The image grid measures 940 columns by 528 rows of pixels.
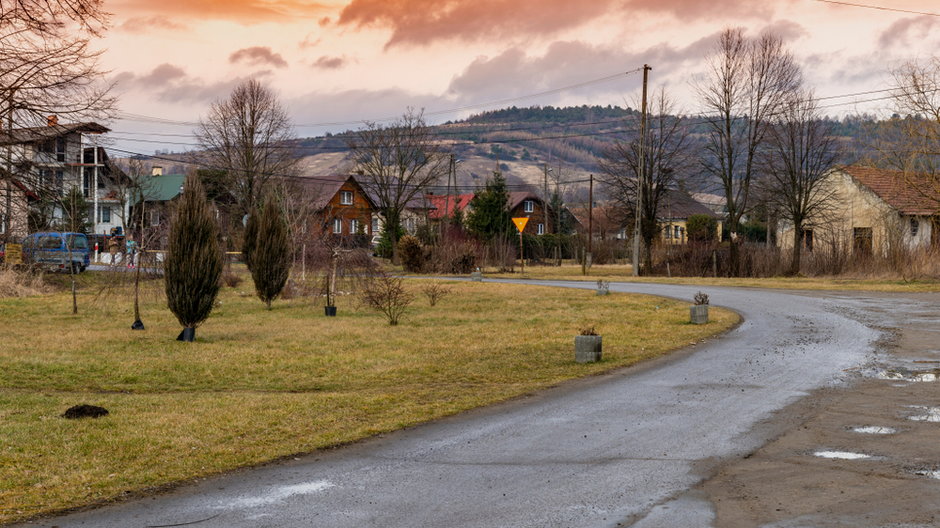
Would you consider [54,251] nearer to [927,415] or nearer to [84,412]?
[84,412]

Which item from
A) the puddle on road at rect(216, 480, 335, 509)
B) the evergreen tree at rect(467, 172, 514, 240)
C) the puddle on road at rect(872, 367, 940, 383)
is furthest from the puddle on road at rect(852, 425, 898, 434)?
the evergreen tree at rect(467, 172, 514, 240)

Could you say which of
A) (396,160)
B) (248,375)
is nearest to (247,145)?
(396,160)

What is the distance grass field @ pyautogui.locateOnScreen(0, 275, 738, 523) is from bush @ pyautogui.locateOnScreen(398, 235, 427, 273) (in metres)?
23.7

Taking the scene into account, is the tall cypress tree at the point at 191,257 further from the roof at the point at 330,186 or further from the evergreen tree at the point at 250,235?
the roof at the point at 330,186

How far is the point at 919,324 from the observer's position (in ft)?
71.3

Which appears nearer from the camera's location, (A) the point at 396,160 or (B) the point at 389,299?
(B) the point at 389,299

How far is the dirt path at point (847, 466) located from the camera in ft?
22.6

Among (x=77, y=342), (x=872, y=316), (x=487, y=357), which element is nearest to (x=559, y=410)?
(x=487, y=357)

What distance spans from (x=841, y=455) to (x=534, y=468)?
3.20 meters

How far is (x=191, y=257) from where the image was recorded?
21.5m

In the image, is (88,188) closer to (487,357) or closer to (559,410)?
(487,357)

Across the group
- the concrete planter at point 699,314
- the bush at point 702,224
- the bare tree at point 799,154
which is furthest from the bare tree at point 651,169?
the concrete planter at point 699,314

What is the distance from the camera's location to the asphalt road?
699 centimetres

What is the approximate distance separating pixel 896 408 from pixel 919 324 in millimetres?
11761
